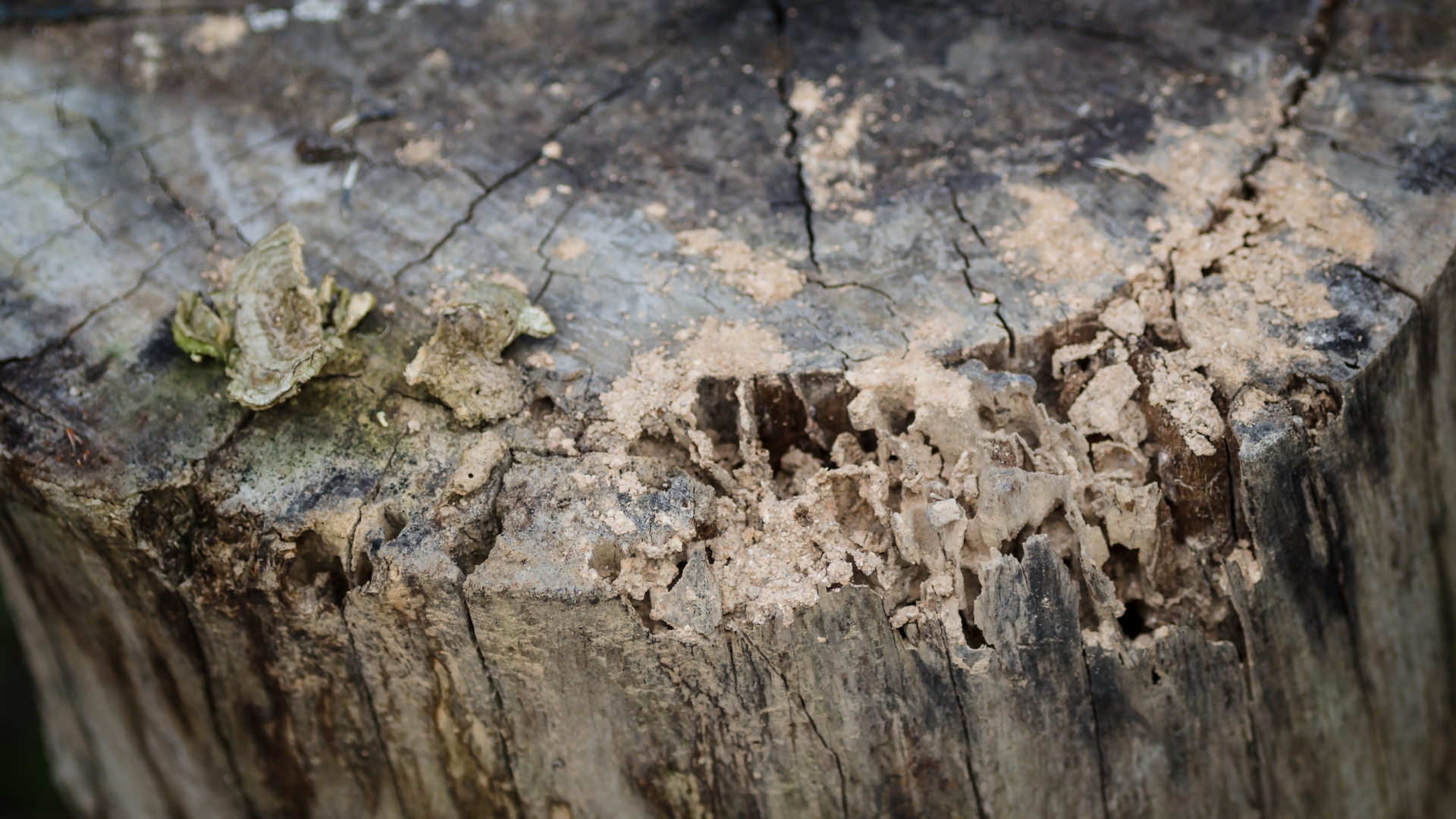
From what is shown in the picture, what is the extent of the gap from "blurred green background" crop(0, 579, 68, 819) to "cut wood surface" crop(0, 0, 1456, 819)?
1.96 meters

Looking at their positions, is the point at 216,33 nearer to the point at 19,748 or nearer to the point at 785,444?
the point at 785,444

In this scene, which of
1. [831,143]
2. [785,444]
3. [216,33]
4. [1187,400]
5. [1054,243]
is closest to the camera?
[1187,400]

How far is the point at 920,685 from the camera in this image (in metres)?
1.22

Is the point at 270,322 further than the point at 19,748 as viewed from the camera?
No

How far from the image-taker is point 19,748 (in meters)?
3.19

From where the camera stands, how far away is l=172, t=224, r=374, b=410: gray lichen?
1294 millimetres

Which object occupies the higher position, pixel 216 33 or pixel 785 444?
pixel 216 33

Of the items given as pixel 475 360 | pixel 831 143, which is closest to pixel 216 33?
pixel 475 360

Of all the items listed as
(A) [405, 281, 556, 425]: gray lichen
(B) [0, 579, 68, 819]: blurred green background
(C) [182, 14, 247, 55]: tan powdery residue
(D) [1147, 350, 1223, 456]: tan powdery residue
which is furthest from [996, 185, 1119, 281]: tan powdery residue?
(B) [0, 579, 68, 819]: blurred green background

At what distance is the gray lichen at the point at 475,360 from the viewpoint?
1281mm

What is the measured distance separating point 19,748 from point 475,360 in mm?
3040

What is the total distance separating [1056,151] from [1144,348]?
457 millimetres

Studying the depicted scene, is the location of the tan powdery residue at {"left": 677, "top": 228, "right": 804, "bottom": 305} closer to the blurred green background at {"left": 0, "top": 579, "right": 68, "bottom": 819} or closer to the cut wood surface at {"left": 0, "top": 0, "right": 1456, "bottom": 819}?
the cut wood surface at {"left": 0, "top": 0, "right": 1456, "bottom": 819}

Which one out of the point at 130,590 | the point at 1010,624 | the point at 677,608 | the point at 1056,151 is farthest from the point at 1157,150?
the point at 130,590
